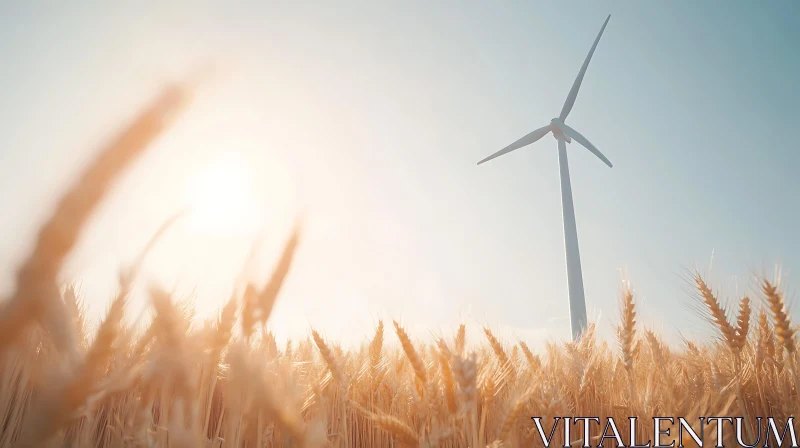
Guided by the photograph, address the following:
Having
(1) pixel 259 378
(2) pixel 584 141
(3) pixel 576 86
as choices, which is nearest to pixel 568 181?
(2) pixel 584 141

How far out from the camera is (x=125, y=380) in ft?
4.68

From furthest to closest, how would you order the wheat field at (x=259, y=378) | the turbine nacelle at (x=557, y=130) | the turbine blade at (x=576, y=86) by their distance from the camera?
1. the turbine nacelle at (x=557, y=130)
2. the turbine blade at (x=576, y=86)
3. the wheat field at (x=259, y=378)

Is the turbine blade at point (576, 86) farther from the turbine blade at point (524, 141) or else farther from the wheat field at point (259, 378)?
the wheat field at point (259, 378)

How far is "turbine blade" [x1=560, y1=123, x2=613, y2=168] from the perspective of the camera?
69.6ft

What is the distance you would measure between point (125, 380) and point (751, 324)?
13.5 feet

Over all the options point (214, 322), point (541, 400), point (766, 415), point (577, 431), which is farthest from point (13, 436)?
point (766, 415)

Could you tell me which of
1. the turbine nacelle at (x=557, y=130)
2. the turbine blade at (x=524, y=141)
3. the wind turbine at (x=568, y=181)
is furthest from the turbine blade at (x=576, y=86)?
the turbine blade at (x=524, y=141)

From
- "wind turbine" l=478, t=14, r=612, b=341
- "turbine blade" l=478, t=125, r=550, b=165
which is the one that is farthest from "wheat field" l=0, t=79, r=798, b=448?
"turbine blade" l=478, t=125, r=550, b=165

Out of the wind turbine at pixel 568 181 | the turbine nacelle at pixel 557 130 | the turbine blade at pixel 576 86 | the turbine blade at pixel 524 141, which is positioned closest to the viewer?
the wind turbine at pixel 568 181

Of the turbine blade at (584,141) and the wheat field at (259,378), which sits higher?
the turbine blade at (584,141)

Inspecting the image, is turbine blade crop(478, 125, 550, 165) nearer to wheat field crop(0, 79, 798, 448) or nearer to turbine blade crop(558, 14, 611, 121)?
turbine blade crop(558, 14, 611, 121)

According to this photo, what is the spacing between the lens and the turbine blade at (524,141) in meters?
21.6

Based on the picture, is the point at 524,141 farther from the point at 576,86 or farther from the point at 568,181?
the point at 576,86

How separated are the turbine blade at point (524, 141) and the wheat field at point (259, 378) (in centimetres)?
1860
